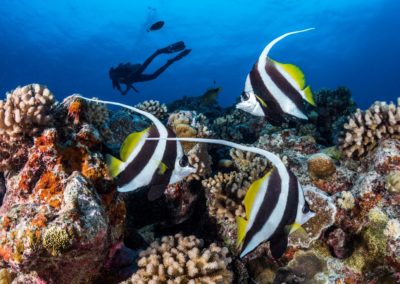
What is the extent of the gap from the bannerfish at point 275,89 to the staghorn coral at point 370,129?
2.67 meters

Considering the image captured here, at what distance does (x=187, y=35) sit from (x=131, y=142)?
69005 mm

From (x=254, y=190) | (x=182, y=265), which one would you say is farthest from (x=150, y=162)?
(x=182, y=265)

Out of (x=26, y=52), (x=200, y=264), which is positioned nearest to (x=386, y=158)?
(x=200, y=264)

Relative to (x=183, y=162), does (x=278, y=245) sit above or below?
below

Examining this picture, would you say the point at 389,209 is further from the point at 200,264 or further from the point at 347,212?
the point at 200,264

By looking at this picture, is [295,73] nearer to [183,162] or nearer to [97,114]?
[183,162]

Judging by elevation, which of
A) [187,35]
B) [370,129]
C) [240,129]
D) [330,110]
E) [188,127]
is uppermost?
[188,127]

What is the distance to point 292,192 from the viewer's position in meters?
1.64

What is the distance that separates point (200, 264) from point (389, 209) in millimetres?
2271

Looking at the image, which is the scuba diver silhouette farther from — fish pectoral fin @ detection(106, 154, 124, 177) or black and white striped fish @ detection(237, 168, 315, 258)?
black and white striped fish @ detection(237, 168, 315, 258)

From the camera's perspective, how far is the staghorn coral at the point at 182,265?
114 inches

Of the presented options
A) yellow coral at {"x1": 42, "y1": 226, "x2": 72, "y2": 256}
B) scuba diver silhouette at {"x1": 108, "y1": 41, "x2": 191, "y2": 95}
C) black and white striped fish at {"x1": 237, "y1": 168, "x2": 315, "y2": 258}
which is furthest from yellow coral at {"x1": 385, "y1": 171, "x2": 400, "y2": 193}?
scuba diver silhouette at {"x1": 108, "y1": 41, "x2": 191, "y2": 95}

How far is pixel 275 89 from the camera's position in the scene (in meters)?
2.10

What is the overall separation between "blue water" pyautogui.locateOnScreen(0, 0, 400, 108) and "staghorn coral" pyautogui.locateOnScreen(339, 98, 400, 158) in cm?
5263
